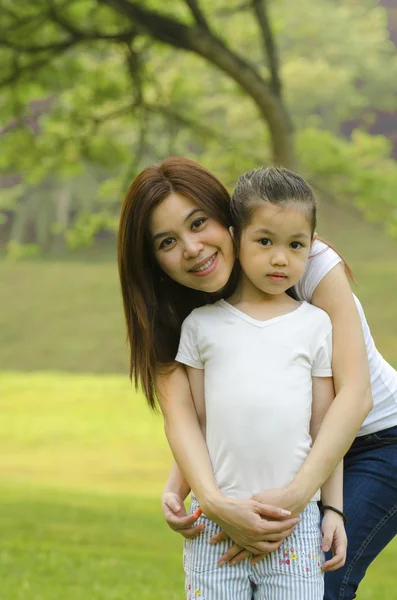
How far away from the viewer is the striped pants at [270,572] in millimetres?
2121

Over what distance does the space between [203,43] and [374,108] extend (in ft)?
87.2

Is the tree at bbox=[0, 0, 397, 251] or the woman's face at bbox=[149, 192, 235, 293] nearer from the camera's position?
the woman's face at bbox=[149, 192, 235, 293]

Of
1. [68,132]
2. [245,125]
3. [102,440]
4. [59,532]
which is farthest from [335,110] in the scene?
[59,532]

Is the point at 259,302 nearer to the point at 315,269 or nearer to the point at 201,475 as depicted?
the point at 315,269

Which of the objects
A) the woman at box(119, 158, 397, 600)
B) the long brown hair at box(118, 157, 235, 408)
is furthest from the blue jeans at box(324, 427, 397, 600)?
the long brown hair at box(118, 157, 235, 408)

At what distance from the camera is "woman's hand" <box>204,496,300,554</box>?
2043 millimetres

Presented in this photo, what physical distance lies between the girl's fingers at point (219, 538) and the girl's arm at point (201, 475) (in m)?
0.04

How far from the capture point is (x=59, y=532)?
684 centimetres

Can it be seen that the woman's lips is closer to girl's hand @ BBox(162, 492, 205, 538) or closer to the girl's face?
the girl's face

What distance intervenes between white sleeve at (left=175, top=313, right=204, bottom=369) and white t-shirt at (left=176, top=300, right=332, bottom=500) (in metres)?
0.02

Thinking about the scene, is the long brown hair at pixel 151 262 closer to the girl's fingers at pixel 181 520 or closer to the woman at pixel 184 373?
the woman at pixel 184 373

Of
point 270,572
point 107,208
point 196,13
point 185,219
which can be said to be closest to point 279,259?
point 185,219

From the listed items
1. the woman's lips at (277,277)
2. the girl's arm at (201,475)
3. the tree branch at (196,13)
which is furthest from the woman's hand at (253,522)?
the tree branch at (196,13)

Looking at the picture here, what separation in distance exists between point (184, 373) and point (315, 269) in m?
0.40
